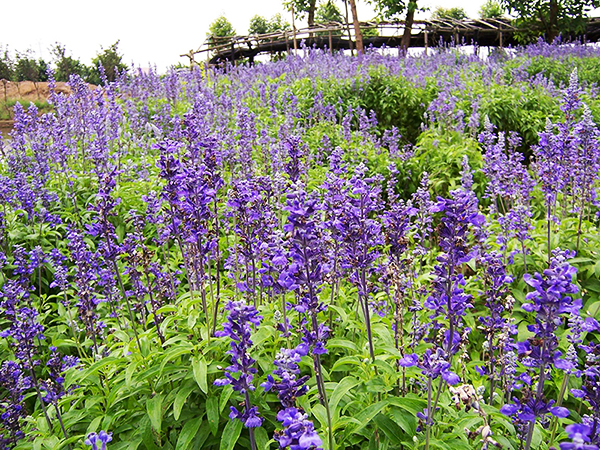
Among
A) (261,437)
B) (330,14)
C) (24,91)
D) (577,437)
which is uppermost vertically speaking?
(330,14)

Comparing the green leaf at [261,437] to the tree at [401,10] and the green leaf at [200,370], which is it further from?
the tree at [401,10]

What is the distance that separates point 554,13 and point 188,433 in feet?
87.6

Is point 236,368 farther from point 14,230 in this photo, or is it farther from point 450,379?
point 14,230

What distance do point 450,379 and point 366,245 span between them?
908 mm

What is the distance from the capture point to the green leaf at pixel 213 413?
9.50 ft

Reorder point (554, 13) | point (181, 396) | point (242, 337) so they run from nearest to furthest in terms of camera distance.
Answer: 1. point (242, 337)
2. point (181, 396)
3. point (554, 13)

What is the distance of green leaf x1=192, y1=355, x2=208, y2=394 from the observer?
2787mm

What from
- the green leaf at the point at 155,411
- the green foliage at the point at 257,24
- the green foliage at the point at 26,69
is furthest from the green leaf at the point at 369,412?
the green foliage at the point at 257,24

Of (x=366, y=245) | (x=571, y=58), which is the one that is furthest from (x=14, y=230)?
(x=571, y=58)

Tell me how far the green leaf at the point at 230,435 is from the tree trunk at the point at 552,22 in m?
26.3

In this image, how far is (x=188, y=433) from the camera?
9.59ft

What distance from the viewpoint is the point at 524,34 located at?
24.9m

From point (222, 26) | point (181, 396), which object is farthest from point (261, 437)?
point (222, 26)

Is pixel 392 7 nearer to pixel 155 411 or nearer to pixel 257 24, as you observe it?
pixel 155 411
